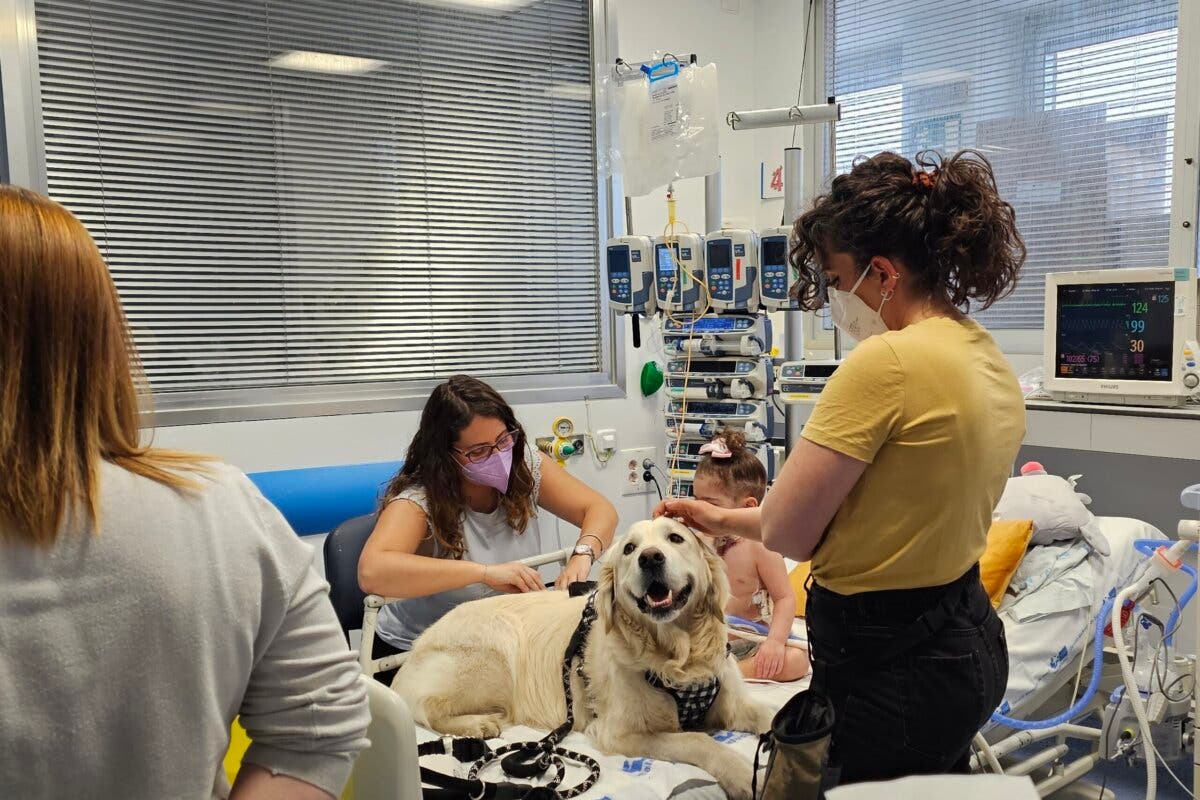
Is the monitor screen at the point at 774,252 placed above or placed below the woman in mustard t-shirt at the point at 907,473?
above

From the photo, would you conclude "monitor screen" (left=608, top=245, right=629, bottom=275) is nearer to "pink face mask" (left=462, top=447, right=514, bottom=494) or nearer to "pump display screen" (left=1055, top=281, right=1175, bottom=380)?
"pink face mask" (left=462, top=447, right=514, bottom=494)

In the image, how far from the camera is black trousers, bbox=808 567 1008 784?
1.47 metres

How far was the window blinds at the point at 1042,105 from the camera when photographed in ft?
13.1

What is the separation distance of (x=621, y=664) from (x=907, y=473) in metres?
0.93

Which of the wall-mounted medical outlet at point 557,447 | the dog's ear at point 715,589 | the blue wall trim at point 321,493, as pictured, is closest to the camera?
the dog's ear at point 715,589

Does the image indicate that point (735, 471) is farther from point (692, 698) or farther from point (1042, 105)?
point (1042, 105)

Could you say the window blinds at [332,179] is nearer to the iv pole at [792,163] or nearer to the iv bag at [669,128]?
the iv bag at [669,128]

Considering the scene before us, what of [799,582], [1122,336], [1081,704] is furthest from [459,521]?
[1122,336]

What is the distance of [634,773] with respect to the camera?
193 cm

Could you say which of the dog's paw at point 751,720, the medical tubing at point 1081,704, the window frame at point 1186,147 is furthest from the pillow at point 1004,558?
the window frame at point 1186,147

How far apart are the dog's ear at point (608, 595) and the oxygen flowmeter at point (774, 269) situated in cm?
172

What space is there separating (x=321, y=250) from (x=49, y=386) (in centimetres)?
331

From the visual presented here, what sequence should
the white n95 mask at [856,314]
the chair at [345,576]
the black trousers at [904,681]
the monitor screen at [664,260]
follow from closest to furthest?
the black trousers at [904,681] → the white n95 mask at [856,314] → the chair at [345,576] → the monitor screen at [664,260]

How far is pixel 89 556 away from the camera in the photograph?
0.77 m
